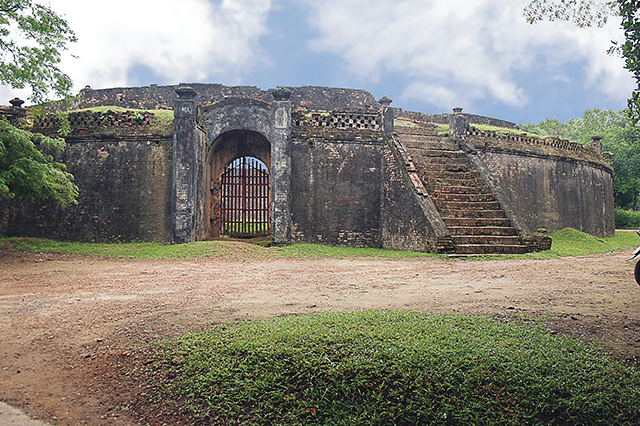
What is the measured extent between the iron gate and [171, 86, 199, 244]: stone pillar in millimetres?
2714

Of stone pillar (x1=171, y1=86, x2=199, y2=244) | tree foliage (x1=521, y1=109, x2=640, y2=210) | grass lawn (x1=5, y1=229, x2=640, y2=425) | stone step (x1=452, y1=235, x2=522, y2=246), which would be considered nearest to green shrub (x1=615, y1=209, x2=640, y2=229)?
tree foliage (x1=521, y1=109, x2=640, y2=210)

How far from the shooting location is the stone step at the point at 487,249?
313 inches

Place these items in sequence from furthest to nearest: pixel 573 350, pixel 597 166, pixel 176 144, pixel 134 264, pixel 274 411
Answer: pixel 597 166 < pixel 176 144 < pixel 134 264 < pixel 573 350 < pixel 274 411

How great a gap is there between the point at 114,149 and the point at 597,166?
1734cm

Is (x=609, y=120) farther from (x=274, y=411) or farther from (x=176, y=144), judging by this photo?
(x=274, y=411)

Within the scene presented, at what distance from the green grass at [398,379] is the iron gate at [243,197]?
34.1 ft

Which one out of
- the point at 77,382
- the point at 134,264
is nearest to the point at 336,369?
the point at 77,382

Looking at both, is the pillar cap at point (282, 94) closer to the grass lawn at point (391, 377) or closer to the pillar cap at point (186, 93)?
the pillar cap at point (186, 93)

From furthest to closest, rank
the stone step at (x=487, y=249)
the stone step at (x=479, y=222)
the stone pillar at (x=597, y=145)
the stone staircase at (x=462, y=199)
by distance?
the stone pillar at (x=597, y=145) → the stone step at (x=479, y=222) → the stone staircase at (x=462, y=199) → the stone step at (x=487, y=249)

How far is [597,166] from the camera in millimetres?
14961

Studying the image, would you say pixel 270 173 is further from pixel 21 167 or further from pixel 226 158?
pixel 21 167

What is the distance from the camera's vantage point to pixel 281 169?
10.5 m

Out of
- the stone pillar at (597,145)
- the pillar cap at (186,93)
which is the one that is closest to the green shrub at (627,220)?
the stone pillar at (597,145)

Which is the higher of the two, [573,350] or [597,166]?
[597,166]
